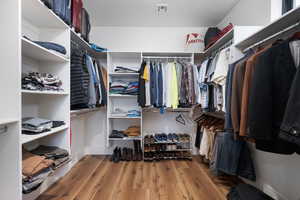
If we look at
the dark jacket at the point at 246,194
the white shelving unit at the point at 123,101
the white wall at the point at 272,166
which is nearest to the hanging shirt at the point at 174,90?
the white shelving unit at the point at 123,101

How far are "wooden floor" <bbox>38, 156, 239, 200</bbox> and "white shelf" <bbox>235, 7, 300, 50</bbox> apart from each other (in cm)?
154

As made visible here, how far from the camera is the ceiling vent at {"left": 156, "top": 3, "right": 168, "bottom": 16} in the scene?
89.5 inches

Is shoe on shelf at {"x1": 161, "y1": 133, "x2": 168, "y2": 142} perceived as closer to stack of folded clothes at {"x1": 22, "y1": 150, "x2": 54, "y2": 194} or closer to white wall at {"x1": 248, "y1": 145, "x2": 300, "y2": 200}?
white wall at {"x1": 248, "y1": 145, "x2": 300, "y2": 200}

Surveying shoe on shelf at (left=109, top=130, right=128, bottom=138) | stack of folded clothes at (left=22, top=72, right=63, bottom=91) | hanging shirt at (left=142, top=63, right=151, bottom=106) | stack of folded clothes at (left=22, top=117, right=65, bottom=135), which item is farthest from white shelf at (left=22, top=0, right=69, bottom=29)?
shoe on shelf at (left=109, top=130, right=128, bottom=138)

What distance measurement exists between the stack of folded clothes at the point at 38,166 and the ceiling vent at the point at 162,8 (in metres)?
2.21

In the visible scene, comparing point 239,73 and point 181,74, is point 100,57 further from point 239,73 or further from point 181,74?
point 239,73

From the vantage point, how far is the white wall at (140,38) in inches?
112

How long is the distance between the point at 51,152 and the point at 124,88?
1405 mm

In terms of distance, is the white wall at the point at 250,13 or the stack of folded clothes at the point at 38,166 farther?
the white wall at the point at 250,13

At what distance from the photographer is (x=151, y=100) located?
2311mm

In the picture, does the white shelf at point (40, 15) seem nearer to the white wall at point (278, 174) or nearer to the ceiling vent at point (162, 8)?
the ceiling vent at point (162, 8)

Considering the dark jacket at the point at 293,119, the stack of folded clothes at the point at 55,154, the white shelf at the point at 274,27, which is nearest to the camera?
the dark jacket at the point at 293,119

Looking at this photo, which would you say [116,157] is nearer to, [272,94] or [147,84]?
[147,84]

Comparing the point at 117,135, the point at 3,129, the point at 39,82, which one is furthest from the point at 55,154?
the point at 117,135
